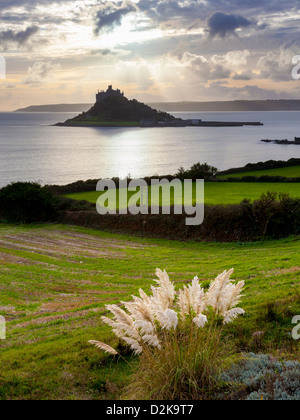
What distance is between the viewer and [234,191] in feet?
146

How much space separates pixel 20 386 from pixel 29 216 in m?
36.6

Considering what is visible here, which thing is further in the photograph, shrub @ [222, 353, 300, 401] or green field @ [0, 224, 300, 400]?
green field @ [0, 224, 300, 400]

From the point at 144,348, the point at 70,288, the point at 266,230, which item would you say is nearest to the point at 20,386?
the point at 144,348

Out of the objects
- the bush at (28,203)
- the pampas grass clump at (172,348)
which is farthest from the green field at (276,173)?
the pampas grass clump at (172,348)

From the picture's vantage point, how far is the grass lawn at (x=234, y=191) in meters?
38.7

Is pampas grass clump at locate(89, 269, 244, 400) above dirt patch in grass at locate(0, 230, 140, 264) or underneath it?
above

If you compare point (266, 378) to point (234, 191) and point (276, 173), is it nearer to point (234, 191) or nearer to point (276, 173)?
point (234, 191)

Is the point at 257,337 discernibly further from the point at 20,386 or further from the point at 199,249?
the point at 199,249

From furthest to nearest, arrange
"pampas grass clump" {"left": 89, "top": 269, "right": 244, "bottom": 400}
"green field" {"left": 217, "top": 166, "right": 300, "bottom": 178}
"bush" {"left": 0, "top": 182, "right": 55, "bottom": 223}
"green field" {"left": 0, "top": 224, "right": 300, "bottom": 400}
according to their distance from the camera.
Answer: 1. "green field" {"left": 217, "top": 166, "right": 300, "bottom": 178}
2. "bush" {"left": 0, "top": 182, "right": 55, "bottom": 223}
3. "green field" {"left": 0, "top": 224, "right": 300, "bottom": 400}
4. "pampas grass clump" {"left": 89, "top": 269, "right": 244, "bottom": 400}

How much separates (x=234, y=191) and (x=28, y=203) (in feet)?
69.5

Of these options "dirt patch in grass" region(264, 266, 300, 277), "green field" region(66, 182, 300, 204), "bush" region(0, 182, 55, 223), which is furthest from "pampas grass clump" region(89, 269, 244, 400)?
"bush" region(0, 182, 55, 223)

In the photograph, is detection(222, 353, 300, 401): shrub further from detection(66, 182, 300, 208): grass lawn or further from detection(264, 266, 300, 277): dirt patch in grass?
detection(66, 182, 300, 208): grass lawn

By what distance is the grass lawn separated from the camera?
127 ft

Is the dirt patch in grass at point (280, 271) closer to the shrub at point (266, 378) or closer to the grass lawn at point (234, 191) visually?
the shrub at point (266, 378)
